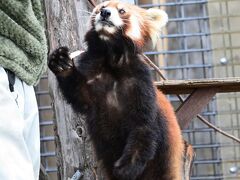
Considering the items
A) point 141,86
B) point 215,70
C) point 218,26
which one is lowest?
point 141,86

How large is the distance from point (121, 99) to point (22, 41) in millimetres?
1299

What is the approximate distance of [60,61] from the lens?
2.79 metres

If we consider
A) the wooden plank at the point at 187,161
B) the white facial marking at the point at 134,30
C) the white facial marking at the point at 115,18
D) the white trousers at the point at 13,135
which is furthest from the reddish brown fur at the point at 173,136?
the white trousers at the point at 13,135

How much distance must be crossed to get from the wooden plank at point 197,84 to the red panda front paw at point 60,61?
63 centimetres

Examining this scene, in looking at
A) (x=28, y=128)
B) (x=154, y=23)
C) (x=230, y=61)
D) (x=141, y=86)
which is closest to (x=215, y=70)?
(x=230, y=61)

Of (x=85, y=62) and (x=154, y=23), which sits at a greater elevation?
(x=154, y=23)

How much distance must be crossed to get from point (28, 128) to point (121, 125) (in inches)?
47.7

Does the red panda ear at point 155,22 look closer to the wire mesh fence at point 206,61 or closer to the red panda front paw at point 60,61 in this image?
the red panda front paw at point 60,61

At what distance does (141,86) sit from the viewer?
114 inches

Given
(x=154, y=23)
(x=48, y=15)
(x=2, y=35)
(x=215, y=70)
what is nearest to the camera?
(x=2, y=35)

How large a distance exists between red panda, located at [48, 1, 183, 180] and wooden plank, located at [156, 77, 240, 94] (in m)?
0.19

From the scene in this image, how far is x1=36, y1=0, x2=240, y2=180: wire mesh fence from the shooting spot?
5066mm

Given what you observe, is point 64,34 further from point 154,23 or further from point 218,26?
point 218,26

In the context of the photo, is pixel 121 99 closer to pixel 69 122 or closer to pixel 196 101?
pixel 69 122
